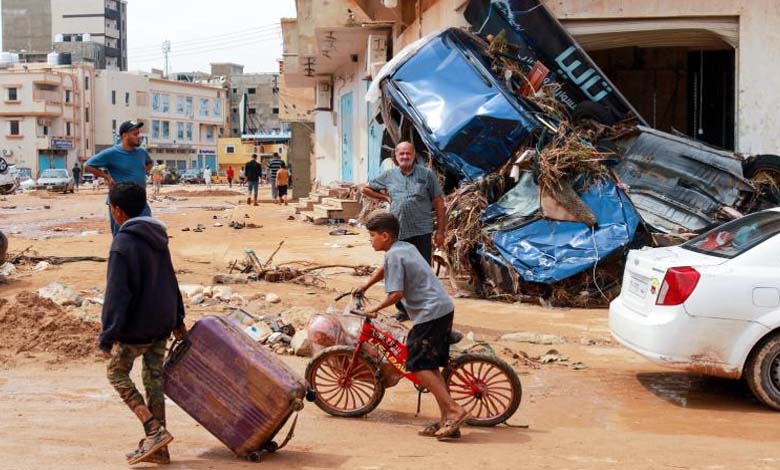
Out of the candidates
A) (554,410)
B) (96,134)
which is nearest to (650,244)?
(554,410)

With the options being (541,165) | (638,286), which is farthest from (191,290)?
(638,286)

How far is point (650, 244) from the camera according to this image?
1193 cm

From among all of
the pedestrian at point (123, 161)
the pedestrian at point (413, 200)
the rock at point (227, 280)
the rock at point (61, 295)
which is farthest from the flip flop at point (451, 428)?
the rock at point (227, 280)

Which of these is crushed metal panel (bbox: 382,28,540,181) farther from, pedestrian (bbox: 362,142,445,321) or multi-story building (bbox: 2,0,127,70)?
multi-story building (bbox: 2,0,127,70)

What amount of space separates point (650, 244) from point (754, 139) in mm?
4911

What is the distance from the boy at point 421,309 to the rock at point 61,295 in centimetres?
562

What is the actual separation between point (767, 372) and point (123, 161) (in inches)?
228

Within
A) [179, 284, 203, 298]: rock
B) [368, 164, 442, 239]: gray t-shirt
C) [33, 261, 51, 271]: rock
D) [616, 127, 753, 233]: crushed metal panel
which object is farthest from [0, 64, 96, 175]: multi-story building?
[368, 164, 442, 239]: gray t-shirt

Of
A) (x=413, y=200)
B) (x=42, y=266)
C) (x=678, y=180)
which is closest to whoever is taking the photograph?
(x=413, y=200)

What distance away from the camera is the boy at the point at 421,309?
20.2 feet

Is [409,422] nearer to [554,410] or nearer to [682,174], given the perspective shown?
[554,410]

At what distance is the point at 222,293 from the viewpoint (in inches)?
458

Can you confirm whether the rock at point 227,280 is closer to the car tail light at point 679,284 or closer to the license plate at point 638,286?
the license plate at point 638,286

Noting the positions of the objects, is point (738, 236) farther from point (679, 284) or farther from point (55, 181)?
point (55, 181)
